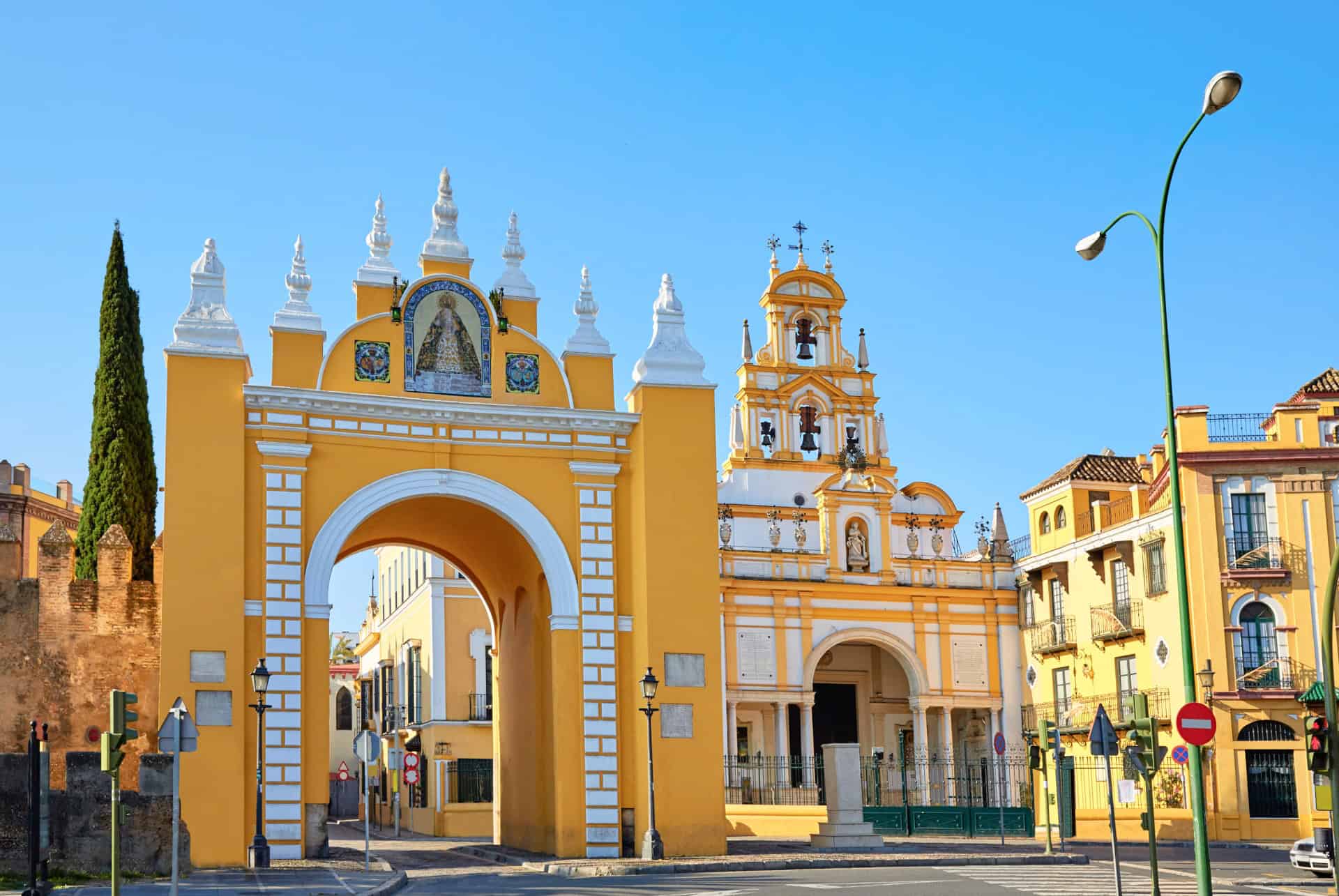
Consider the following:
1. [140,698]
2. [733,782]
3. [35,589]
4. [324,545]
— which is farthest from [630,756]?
[733,782]

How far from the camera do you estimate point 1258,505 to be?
39.8 m

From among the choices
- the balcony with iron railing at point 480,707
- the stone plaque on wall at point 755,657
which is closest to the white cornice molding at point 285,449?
the balcony with iron railing at point 480,707

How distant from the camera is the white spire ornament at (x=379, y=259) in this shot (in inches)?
1156

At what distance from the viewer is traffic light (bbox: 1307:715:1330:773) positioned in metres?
19.4

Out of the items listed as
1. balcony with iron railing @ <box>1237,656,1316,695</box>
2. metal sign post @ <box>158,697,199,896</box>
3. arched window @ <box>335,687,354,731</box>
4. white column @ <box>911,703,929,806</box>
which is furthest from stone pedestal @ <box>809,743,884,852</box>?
arched window @ <box>335,687,354,731</box>

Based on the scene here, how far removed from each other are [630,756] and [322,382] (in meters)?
8.65

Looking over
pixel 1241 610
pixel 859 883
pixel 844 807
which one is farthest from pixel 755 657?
pixel 859 883

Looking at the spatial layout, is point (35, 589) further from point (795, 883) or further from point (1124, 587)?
point (1124, 587)

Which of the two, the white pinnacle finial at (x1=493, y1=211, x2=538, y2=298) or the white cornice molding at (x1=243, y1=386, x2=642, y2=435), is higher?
the white pinnacle finial at (x1=493, y1=211, x2=538, y2=298)

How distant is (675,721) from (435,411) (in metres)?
7.04

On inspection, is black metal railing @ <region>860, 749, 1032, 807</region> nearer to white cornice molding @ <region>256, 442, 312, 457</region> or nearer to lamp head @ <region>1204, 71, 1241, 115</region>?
white cornice molding @ <region>256, 442, 312, 457</region>

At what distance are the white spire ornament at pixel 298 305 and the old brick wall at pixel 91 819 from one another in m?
8.32

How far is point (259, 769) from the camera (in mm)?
26031

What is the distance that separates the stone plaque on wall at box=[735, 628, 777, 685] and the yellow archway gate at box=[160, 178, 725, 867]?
598 inches
